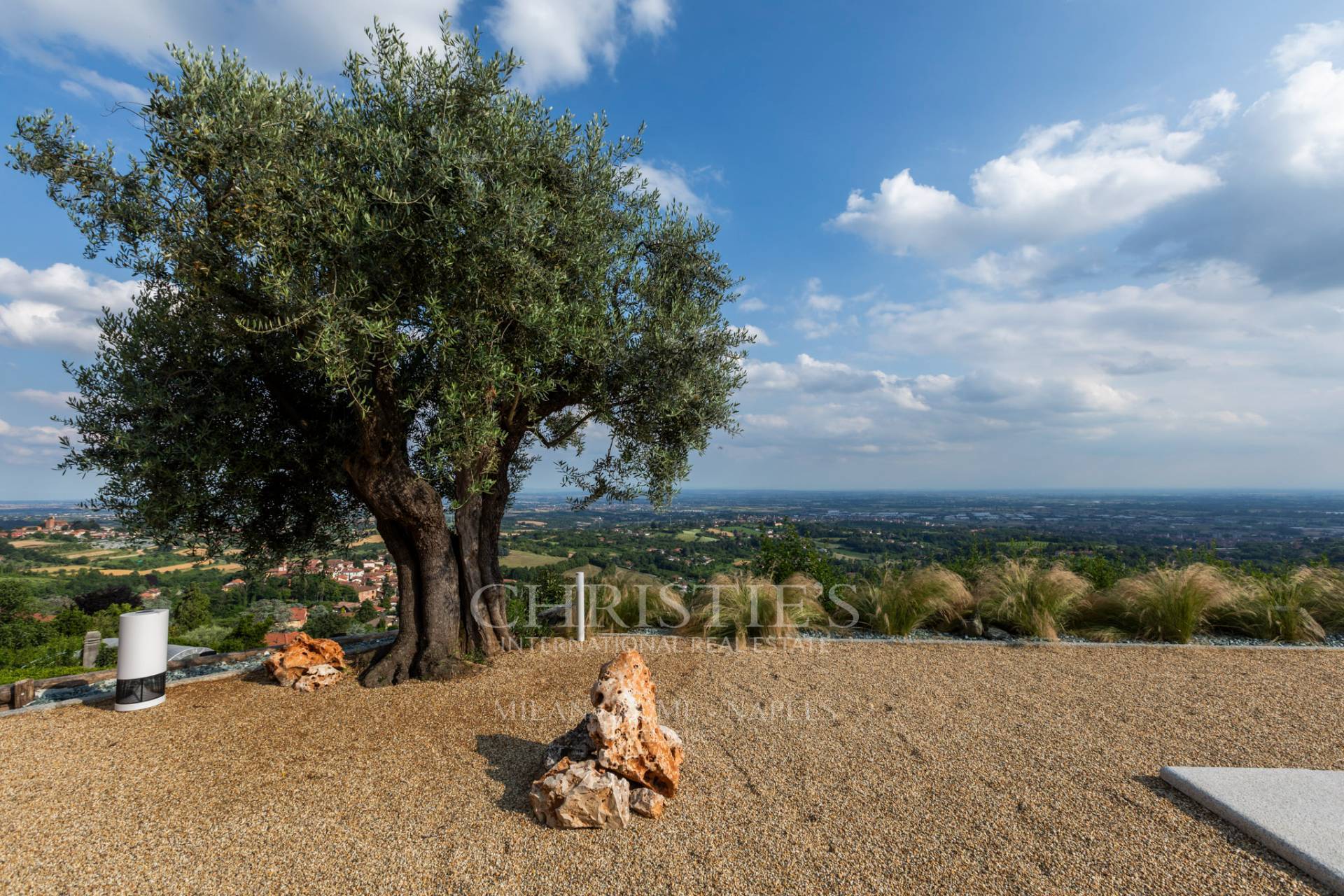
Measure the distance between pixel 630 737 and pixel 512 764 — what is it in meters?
1.23

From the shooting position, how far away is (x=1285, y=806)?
12.2ft

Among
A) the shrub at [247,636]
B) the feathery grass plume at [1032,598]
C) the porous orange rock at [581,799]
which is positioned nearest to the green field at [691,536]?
the feathery grass plume at [1032,598]

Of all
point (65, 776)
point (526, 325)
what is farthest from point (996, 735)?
point (65, 776)

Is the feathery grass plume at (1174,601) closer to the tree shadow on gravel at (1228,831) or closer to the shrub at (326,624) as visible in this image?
the tree shadow on gravel at (1228,831)

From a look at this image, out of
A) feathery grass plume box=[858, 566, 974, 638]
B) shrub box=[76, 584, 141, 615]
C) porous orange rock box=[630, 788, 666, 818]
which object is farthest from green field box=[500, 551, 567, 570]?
shrub box=[76, 584, 141, 615]

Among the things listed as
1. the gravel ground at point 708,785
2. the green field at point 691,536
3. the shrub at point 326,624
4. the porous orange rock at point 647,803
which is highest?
the green field at point 691,536

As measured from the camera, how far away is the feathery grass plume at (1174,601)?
26.8 feet

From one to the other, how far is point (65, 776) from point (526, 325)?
17.2 ft

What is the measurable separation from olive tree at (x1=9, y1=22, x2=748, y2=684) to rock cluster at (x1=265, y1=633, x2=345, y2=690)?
579mm

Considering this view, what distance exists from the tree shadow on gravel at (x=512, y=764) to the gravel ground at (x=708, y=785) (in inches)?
1.1

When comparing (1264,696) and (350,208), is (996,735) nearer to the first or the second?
(1264,696)

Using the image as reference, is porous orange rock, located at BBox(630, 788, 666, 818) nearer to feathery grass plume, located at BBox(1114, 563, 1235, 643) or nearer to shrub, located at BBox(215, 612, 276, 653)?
shrub, located at BBox(215, 612, 276, 653)

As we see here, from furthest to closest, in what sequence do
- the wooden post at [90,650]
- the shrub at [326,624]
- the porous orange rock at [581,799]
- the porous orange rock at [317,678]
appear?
1. the shrub at [326,624]
2. the wooden post at [90,650]
3. the porous orange rock at [317,678]
4. the porous orange rock at [581,799]

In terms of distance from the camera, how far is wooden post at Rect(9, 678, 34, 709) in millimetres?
5746
